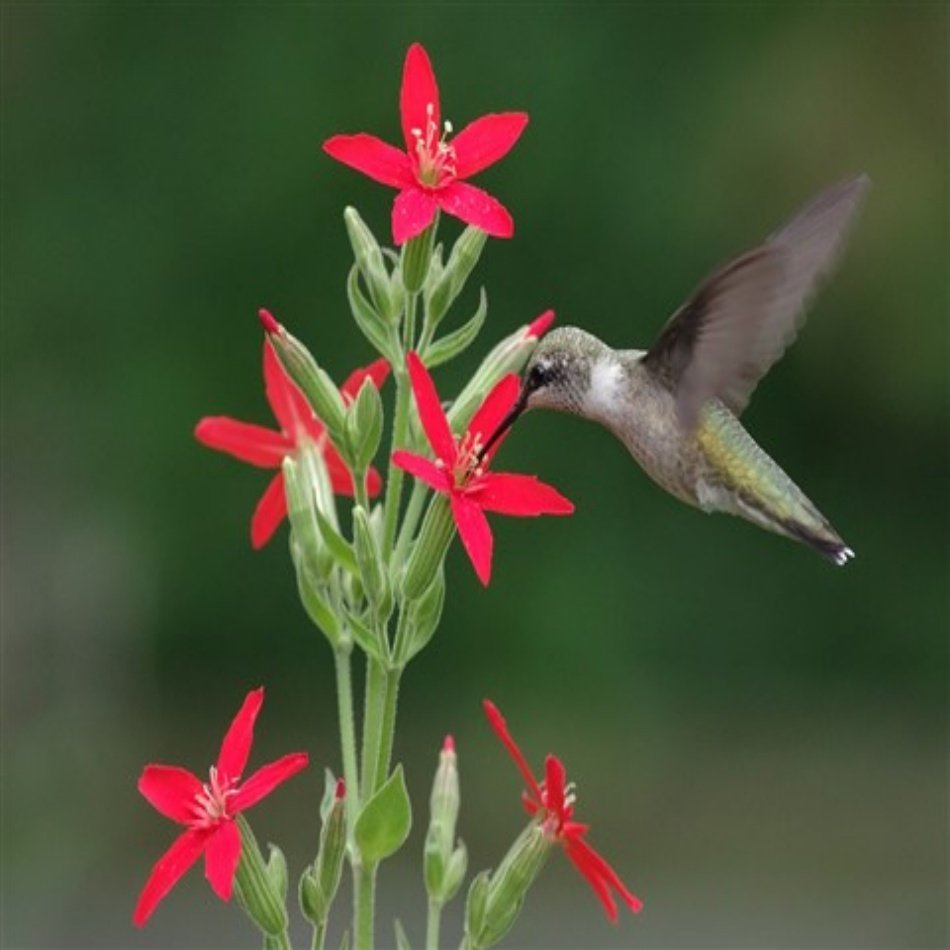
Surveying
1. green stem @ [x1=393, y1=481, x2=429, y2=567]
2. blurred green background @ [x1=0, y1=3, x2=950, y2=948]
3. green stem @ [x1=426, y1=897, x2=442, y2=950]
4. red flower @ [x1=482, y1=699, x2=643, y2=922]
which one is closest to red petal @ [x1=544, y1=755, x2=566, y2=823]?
red flower @ [x1=482, y1=699, x2=643, y2=922]

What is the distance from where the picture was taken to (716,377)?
2.12 metres

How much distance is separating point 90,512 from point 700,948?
267 cm

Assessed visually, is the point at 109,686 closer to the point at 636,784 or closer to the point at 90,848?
the point at 90,848

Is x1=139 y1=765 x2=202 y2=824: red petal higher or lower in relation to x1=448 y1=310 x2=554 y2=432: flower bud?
lower

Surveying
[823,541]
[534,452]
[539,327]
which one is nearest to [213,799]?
[539,327]

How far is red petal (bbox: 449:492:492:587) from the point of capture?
1.89 metres

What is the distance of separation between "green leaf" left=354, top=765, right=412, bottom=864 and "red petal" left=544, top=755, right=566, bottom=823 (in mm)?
211

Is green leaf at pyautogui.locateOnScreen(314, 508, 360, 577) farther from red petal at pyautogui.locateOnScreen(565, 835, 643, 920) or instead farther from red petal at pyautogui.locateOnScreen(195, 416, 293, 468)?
red petal at pyautogui.locateOnScreen(565, 835, 643, 920)

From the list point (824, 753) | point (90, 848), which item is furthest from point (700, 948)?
point (90, 848)

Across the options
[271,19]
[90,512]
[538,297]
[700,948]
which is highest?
[271,19]

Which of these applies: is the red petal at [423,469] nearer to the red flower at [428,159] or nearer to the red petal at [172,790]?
the red flower at [428,159]

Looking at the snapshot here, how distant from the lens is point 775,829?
7887 mm

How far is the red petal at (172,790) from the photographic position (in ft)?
6.46

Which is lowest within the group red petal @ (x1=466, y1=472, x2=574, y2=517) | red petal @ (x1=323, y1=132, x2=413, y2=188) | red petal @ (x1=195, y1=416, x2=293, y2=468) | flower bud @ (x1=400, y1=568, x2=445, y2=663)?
Answer: flower bud @ (x1=400, y1=568, x2=445, y2=663)
